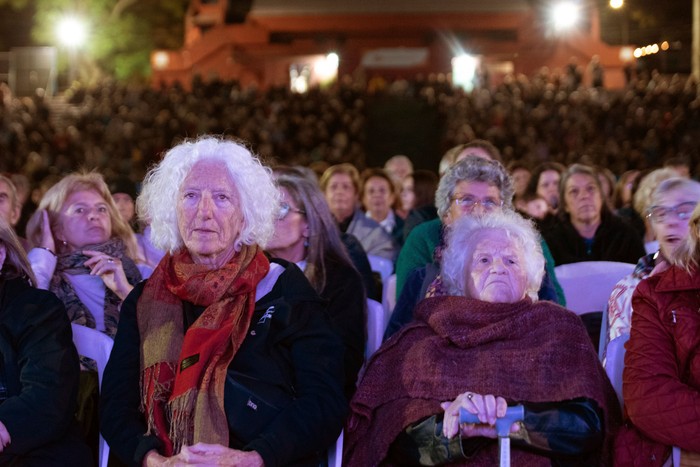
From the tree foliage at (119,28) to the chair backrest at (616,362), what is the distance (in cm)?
3154

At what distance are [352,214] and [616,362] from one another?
387 cm

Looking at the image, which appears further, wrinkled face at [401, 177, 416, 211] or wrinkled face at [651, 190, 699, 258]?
wrinkled face at [401, 177, 416, 211]

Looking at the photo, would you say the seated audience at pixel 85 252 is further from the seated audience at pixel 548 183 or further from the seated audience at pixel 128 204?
the seated audience at pixel 548 183

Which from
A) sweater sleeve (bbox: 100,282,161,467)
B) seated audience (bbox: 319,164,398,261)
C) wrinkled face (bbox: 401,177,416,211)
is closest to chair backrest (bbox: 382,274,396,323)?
seated audience (bbox: 319,164,398,261)

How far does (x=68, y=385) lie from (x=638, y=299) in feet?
6.41

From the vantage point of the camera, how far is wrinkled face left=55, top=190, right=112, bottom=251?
4.64 m

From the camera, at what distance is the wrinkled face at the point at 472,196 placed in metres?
4.43

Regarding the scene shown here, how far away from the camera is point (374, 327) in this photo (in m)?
4.18

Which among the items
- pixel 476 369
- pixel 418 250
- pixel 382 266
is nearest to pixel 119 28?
pixel 382 266

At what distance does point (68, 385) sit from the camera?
3.26 m

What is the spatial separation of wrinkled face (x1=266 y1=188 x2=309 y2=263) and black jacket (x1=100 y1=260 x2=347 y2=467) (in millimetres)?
993

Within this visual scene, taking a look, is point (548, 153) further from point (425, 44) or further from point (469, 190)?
point (425, 44)

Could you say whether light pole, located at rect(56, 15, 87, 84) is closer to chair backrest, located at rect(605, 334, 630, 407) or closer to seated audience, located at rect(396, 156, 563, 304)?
seated audience, located at rect(396, 156, 563, 304)

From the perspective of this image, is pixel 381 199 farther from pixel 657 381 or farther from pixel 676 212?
pixel 657 381
